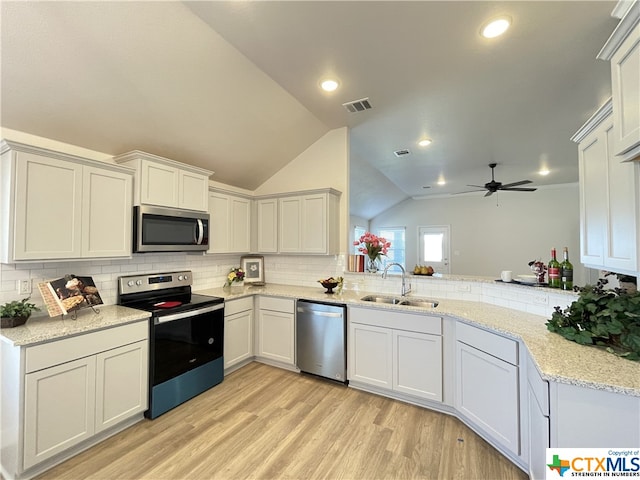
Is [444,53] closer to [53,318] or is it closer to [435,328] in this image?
[435,328]

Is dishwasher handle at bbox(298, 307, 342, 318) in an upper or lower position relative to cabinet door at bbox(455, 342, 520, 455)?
upper

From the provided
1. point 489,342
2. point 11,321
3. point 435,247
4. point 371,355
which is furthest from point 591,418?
point 435,247

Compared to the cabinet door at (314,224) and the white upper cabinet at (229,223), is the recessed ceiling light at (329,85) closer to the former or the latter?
the cabinet door at (314,224)

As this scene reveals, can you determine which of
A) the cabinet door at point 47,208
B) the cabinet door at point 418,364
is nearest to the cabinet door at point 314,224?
the cabinet door at point 418,364

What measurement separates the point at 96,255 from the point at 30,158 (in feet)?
2.64

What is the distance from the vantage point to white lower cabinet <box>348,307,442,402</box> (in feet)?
8.14

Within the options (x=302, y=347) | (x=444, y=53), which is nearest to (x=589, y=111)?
(x=444, y=53)

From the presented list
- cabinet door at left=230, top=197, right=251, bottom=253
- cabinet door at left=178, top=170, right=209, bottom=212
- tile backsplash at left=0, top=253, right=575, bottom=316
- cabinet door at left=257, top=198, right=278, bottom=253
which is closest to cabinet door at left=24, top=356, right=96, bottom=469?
tile backsplash at left=0, top=253, right=575, bottom=316

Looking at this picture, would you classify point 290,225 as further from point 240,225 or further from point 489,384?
point 489,384

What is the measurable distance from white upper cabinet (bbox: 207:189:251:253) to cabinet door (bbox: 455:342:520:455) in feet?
9.34

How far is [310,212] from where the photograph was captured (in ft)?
12.0

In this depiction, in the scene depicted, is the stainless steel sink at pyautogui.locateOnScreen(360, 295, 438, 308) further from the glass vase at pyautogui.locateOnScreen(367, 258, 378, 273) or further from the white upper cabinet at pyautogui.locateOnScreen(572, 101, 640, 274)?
the white upper cabinet at pyautogui.locateOnScreen(572, 101, 640, 274)

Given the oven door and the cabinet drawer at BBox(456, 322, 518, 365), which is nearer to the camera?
the cabinet drawer at BBox(456, 322, 518, 365)

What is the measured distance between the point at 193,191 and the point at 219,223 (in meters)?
0.65
